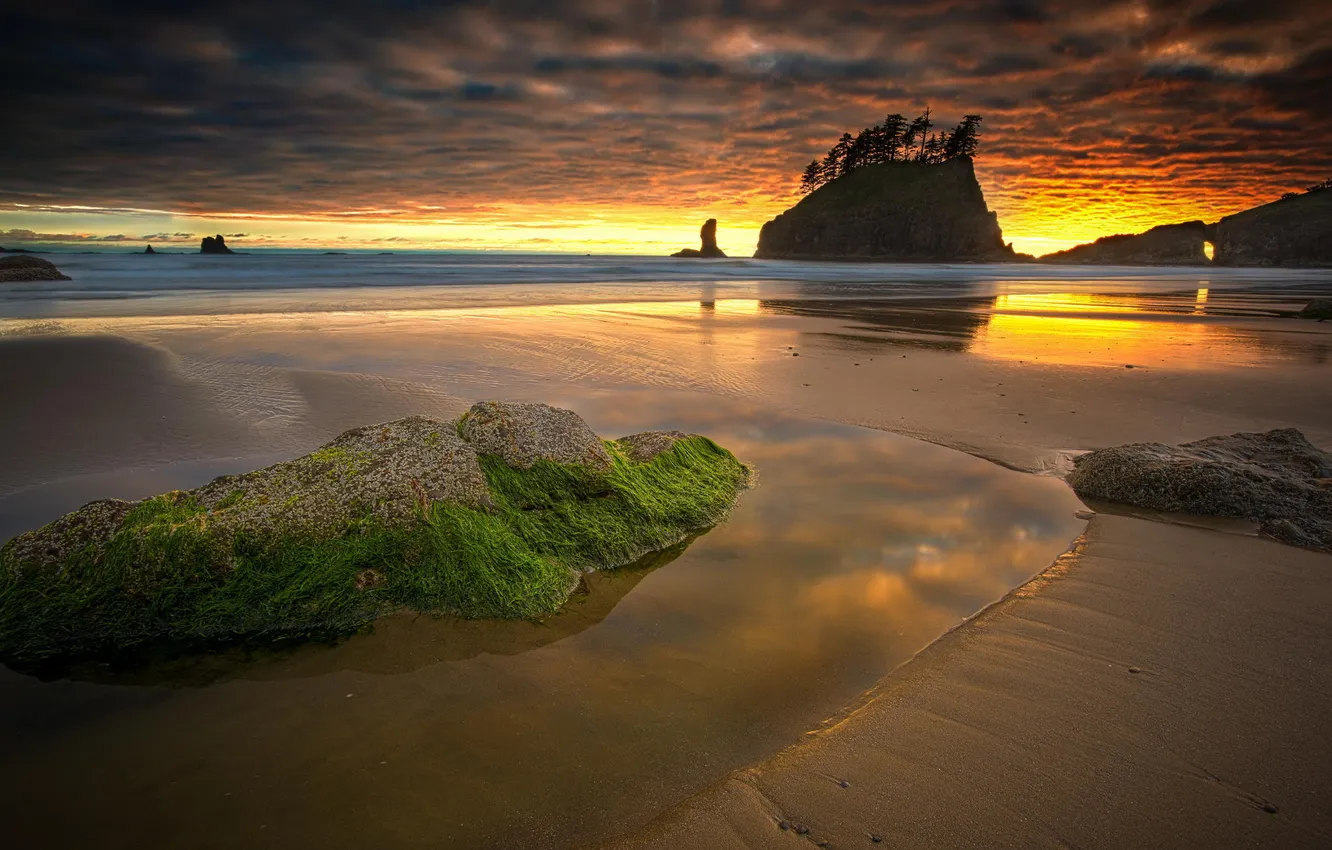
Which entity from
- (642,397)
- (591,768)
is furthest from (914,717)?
(642,397)

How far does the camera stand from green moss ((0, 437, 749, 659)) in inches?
122

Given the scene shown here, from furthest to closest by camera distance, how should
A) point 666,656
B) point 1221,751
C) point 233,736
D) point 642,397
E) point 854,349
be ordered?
point 854,349 < point 642,397 < point 666,656 < point 233,736 < point 1221,751

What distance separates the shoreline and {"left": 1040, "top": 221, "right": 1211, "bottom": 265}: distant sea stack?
5525 inches

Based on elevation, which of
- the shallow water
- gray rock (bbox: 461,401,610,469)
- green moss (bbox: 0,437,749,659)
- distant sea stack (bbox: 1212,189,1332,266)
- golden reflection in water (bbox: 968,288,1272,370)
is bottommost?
the shallow water

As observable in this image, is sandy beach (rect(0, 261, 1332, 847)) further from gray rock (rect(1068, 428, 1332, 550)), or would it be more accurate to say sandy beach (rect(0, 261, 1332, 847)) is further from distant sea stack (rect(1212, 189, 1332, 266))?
distant sea stack (rect(1212, 189, 1332, 266))

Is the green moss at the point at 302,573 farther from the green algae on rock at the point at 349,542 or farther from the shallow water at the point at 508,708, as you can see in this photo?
the shallow water at the point at 508,708

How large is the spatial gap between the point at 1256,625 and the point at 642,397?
228 inches

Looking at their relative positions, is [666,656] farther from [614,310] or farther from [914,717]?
[614,310]

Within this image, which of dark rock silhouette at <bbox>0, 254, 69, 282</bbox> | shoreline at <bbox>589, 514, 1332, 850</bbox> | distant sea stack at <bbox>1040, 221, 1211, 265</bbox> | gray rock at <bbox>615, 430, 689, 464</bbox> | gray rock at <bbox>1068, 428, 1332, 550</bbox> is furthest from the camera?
distant sea stack at <bbox>1040, 221, 1211, 265</bbox>

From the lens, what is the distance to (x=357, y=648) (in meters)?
3.10

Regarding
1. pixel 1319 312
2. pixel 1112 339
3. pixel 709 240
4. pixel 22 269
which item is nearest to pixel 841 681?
pixel 1112 339

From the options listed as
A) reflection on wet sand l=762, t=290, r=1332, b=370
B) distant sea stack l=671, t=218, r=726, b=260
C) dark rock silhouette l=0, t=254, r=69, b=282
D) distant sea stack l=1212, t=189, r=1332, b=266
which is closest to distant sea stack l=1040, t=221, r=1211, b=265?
distant sea stack l=1212, t=189, r=1332, b=266

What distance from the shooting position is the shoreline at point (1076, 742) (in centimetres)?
208

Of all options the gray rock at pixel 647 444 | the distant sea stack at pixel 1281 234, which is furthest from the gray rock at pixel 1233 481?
the distant sea stack at pixel 1281 234
